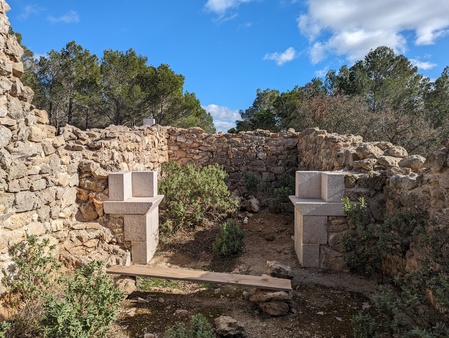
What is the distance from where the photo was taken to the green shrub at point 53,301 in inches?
83.4

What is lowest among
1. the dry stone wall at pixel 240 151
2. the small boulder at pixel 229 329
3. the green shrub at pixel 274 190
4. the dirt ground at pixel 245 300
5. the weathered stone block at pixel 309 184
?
the dirt ground at pixel 245 300

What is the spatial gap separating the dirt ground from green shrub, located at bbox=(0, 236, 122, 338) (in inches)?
18.0

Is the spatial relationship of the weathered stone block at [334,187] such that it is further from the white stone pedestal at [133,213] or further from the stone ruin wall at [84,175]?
the white stone pedestal at [133,213]

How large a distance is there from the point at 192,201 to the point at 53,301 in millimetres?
3428

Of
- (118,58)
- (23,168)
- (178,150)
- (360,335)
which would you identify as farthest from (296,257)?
(118,58)

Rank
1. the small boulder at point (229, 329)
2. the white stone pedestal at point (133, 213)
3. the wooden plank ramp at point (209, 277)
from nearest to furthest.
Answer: the small boulder at point (229, 329), the wooden plank ramp at point (209, 277), the white stone pedestal at point (133, 213)

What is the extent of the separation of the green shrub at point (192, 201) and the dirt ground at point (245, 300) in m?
0.63

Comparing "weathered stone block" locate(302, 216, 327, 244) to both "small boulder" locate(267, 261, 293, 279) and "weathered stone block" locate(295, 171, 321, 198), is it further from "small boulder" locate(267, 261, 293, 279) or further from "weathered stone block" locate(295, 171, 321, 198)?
"small boulder" locate(267, 261, 293, 279)

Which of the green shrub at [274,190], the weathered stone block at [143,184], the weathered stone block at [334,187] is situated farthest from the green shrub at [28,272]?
the green shrub at [274,190]

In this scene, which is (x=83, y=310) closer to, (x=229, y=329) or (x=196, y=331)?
(x=196, y=331)

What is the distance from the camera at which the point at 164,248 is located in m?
4.79

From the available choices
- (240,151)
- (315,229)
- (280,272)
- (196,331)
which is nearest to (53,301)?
(196,331)

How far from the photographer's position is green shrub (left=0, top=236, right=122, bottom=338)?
2.12 m

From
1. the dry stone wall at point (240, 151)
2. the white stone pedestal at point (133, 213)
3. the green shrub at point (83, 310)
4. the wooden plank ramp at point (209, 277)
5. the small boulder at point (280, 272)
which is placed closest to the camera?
the green shrub at point (83, 310)
